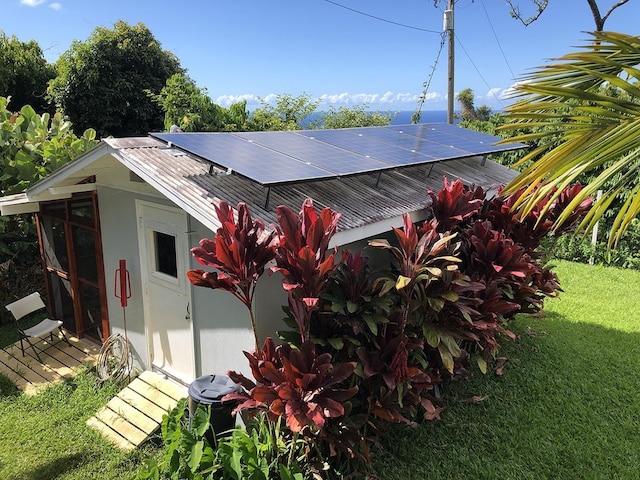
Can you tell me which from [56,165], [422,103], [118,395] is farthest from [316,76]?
[118,395]

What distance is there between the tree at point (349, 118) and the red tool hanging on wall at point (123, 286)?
20.1 m

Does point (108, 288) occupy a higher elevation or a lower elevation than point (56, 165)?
lower

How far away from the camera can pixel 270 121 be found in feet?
68.8

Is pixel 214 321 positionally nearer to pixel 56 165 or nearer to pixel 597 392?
pixel 597 392

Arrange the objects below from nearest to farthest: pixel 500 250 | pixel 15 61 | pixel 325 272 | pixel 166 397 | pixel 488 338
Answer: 1. pixel 325 272
2. pixel 488 338
3. pixel 500 250
4. pixel 166 397
5. pixel 15 61

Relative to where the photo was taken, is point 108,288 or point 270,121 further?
point 270,121

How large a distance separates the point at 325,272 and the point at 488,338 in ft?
8.44

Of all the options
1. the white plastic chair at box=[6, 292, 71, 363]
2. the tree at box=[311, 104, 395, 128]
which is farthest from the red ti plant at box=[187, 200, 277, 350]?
the tree at box=[311, 104, 395, 128]

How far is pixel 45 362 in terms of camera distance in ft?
25.7

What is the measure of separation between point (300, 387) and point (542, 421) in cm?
364

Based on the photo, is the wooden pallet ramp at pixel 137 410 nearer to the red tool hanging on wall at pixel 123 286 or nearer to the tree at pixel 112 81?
the red tool hanging on wall at pixel 123 286

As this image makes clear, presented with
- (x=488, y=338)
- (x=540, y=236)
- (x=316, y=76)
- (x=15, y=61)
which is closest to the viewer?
(x=488, y=338)

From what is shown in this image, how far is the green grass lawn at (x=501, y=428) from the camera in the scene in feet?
16.9

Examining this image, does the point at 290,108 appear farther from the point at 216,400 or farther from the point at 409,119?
the point at 409,119
